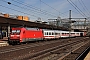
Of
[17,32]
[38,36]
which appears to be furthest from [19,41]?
[38,36]

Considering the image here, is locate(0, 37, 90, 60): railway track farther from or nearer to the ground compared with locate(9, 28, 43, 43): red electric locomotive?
nearer to the ground

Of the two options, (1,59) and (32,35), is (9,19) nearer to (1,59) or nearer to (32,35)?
(32,35)

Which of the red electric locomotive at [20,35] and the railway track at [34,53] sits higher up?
the red electric locomotive at [20,35]

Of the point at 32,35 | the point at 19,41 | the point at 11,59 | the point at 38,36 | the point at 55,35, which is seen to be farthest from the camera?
the point at 55,35

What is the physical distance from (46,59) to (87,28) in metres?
101

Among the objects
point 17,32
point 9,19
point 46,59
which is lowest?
point 46,59

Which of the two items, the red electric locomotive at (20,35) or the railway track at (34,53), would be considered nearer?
the railway track at (34,53)

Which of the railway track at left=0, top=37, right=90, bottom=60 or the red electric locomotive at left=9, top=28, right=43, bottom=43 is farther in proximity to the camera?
the red electric locomotive at left=9, top=28, right=43, bottom=43

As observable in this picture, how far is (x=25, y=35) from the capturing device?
33344mm

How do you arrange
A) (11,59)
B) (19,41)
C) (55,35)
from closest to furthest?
(11,59), (19,41), (55,35)

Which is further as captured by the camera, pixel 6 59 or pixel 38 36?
pixel 38 36

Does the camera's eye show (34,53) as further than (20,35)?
No

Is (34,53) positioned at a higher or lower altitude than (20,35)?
lower

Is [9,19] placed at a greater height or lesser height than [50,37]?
greater
